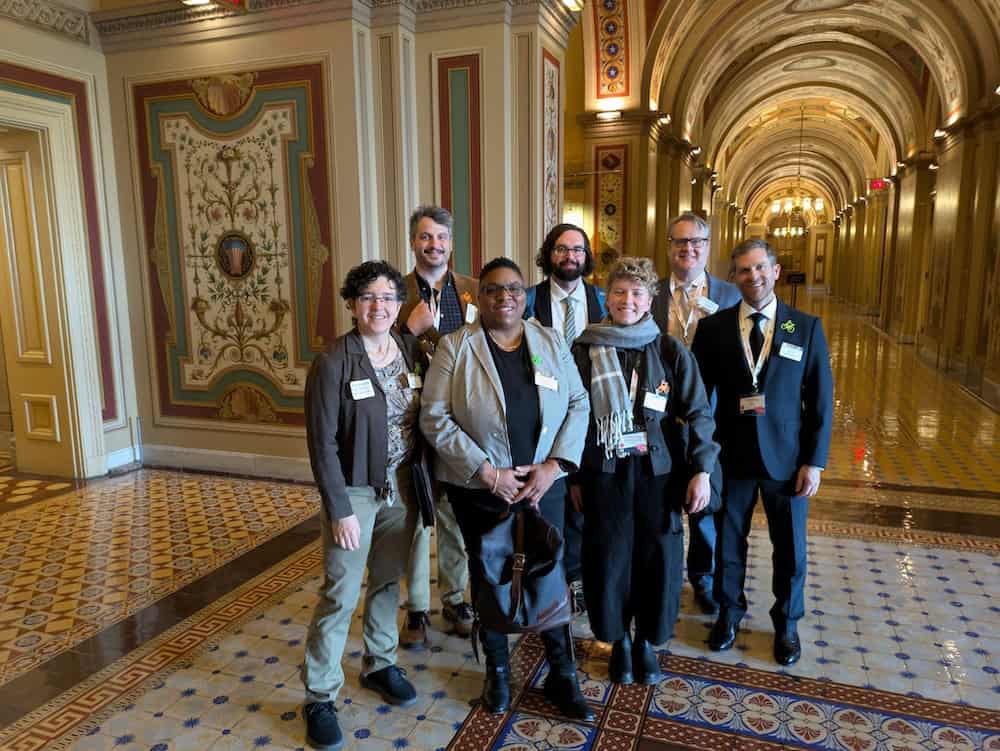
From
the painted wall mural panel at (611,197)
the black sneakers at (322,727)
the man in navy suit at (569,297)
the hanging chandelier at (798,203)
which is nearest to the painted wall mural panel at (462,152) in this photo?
the man in navy suit at (569,297)

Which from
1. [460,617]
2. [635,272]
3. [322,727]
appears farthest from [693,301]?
[322,727]

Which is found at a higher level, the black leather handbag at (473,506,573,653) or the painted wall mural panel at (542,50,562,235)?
the painted wall mural panel at (542,50,562,235)

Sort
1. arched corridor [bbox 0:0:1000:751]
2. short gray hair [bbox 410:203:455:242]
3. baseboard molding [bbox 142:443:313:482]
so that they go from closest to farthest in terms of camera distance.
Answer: arched corridor [bbox 0:0:1000:751]
short gray hair [bbox 410:203:455:242]
baseboard molding [bbox 142:443:313:482]

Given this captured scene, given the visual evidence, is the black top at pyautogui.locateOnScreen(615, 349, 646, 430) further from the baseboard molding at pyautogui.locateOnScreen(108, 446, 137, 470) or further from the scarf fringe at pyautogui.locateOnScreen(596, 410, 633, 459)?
the baseboard molding at pyautogui.locateOnScreen(108, 446, 137, 470)

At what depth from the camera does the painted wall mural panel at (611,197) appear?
10.1 metres

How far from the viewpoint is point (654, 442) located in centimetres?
257

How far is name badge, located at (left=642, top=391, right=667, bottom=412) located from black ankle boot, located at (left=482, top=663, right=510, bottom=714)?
1.07m

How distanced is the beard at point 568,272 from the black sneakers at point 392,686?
5.67 ft

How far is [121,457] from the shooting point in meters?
5.90

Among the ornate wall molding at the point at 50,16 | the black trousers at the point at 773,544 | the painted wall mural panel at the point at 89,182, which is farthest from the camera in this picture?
the painted wall mural panel at the point at 89,182

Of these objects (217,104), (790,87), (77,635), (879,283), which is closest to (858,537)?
(77,635)

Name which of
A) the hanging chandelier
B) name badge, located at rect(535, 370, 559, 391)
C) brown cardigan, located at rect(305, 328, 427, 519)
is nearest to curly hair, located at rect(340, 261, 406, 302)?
brown cardigan, located at rect(305, 328, 427, 519)

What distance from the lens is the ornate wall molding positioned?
192 inches

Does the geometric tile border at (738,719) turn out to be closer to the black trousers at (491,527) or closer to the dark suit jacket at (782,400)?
the black trousers at (491,527)
